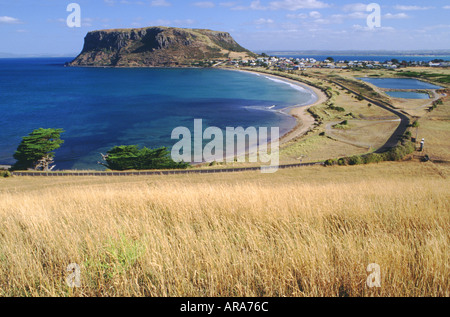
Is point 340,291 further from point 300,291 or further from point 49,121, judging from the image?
point 49,121

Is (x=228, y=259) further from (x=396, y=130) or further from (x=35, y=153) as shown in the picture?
(x=396, y=130)

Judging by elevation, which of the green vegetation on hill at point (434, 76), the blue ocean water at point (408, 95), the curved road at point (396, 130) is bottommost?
the curved road at point (396, 130)

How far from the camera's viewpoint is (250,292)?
9.20ft

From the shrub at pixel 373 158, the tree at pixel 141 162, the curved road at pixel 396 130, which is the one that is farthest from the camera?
the curved road at pixel 396 130

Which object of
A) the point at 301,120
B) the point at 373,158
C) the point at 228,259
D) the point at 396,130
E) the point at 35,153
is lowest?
the point at 373,158

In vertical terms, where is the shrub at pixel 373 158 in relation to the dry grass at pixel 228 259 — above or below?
below

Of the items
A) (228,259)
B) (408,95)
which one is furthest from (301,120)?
(228,259)

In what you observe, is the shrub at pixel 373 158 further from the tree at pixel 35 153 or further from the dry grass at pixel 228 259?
the tree at pixel 35 153

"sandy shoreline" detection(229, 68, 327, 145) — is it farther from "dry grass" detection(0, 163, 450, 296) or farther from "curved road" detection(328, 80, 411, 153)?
"dry grass" detection(0, 163, 450, 296)

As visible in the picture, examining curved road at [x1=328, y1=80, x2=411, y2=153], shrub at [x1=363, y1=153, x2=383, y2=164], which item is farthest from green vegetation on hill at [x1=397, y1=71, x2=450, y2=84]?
shrub at [x1=363, y1=153, x2=383, y2=164]

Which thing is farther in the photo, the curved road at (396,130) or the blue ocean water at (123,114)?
the blue ocean water at (123,114)

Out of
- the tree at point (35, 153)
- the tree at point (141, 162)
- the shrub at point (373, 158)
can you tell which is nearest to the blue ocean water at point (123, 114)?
the tree at point (35, 153)

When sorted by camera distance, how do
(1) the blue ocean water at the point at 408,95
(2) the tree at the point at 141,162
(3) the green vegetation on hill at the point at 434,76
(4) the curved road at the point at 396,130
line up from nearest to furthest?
1. (2) the tree at the point at 141,162
2. (4) the curved road at the point at 396,130
3. (1) the blue ocean water at the point at 408,95
4. (3) the green vegetation on hill at the point at 434,76

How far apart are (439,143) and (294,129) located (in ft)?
68.4
